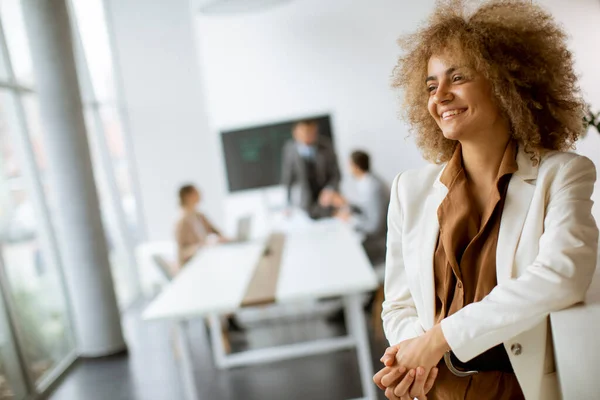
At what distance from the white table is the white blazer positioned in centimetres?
173

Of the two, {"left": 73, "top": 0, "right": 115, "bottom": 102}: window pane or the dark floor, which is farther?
{"left": 73, "top": 0, "right": 115, "bottom": 102}: window pane

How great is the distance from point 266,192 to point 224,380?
2254 mm

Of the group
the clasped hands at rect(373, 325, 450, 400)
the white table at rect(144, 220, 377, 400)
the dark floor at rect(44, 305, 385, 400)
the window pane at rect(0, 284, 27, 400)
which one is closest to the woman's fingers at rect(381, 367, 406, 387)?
the clasped hands at rect(373, 325, 450, 400)

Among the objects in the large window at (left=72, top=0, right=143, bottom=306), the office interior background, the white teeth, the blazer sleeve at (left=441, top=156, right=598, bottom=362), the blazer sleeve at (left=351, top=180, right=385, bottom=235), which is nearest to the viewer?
the blazer sleeve at (left=441, top=156, right=598, bottom=362)

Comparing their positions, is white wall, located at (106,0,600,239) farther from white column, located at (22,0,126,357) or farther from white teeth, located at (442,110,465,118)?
white column, located at (22,0,126,357)

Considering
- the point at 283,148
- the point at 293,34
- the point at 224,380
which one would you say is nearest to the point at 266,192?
the point at 283,148

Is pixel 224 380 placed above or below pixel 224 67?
below

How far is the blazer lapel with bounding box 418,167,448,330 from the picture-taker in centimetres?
143

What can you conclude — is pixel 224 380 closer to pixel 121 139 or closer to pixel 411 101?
pixel 411 101

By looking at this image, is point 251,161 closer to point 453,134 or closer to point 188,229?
point 188,229

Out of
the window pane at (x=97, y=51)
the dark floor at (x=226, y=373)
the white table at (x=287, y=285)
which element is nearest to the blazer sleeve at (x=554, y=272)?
the white table at (x=287, y=285)

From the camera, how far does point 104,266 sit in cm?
546

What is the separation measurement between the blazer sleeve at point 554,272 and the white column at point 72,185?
4.57 metres

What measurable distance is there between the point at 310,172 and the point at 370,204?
2.68 metres
